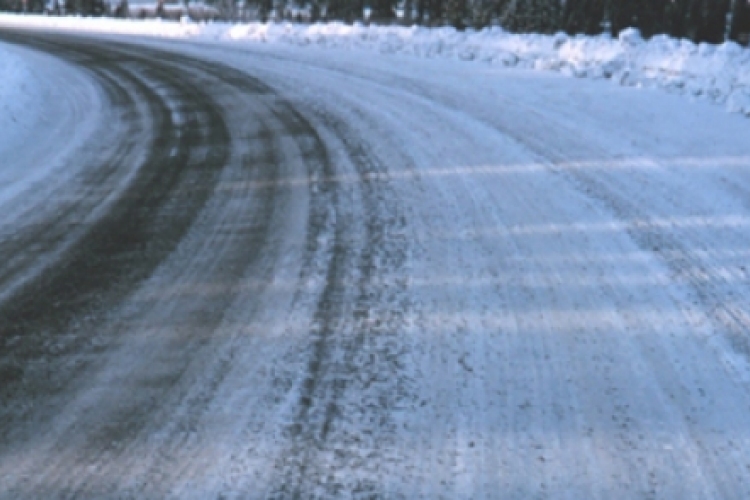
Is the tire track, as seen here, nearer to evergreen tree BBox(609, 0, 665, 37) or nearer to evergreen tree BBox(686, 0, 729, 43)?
evergreen tree BBox(609, 0, 665, 37)

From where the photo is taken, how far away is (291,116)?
944cm

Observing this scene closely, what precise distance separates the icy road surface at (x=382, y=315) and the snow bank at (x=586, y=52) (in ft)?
9.46

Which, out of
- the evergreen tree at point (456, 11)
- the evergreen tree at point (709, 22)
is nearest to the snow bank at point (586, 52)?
the evergreen tree at point (456, 11)

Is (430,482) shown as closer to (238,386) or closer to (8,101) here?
(238,386)

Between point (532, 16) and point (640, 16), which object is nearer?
point (532, 16)

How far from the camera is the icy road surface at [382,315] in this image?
2.82m

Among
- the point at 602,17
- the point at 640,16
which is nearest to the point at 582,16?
the point at 602,17

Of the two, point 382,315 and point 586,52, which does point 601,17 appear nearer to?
point 586,52

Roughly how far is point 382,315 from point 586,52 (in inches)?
435

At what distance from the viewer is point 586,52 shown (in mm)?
13570

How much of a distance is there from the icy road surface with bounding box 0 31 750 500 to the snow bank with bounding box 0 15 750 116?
113 inches

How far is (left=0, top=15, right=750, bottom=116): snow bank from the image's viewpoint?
34.7ft

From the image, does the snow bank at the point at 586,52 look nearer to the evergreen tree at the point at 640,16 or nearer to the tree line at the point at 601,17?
the tree line at the point at 601,17

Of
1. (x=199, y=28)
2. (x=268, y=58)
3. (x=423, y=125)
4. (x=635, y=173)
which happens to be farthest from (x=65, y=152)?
(x=199, y=28)
